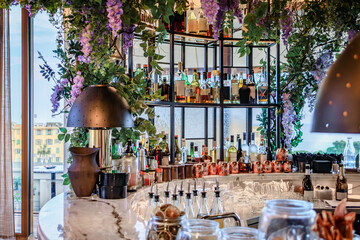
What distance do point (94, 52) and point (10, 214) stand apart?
3225 mm

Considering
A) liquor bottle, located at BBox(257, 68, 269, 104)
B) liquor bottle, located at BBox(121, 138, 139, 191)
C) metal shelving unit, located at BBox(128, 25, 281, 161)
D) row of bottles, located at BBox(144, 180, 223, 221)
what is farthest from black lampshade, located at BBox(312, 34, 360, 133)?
liquor bottle, located at BBox(257, 68, 269, 104)

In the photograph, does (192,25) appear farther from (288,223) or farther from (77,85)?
(288,223)

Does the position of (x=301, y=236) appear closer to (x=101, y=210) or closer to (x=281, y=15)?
(x=101, y=210)

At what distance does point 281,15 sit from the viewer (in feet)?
7.59

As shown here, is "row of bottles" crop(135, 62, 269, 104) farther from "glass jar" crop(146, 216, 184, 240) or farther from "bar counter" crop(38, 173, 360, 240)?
"glass jar" crop(146, 216, 184, 240)

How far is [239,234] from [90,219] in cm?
103

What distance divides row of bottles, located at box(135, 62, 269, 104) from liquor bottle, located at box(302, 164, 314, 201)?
2.61 ft

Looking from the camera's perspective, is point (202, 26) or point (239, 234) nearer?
point (239, 234)

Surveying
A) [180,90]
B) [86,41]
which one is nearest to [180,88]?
[180,90]

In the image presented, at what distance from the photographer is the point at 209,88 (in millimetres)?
3447

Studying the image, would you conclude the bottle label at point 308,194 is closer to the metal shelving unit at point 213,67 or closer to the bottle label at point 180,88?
the metal shelving unit at point 213,67

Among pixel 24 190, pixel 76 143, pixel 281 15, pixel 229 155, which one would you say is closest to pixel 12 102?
pixel 24 190

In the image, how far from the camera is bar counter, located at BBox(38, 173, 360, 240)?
1541 millimetres

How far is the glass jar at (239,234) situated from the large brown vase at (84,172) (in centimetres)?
140
